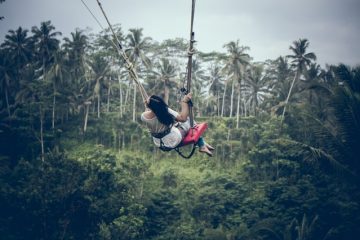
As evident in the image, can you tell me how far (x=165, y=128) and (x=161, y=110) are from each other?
404 millimetres

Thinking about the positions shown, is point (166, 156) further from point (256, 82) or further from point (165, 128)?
point (165, 128)

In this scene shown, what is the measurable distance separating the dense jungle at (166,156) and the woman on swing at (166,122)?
677cm

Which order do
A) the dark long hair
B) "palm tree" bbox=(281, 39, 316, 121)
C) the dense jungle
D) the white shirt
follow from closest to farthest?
the dark long hair
the white shirt
the dense jungle
"palm tree" bbox=(281, 39, 316, 121)

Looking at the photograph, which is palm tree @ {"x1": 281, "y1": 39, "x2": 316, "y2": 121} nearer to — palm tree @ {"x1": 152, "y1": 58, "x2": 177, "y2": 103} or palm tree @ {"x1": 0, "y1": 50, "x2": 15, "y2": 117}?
palm tree @ {"x1": 152, "y1": 58, "x2": 177, "y2": 103}

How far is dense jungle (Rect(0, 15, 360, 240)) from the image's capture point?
20756 millimetres

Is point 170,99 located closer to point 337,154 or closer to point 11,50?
point 11,50

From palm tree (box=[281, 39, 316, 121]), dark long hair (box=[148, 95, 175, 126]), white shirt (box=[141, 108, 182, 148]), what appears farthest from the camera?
palm tree (box=[281, 39, 316, 121])

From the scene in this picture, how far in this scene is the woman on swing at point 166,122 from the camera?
19.8 ft

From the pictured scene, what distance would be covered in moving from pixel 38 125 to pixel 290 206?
2720 cm

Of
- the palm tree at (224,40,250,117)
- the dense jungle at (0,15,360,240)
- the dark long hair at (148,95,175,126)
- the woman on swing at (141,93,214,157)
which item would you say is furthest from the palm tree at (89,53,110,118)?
the dark long hair at (148,95,175,126)

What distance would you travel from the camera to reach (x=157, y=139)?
21.9 feet

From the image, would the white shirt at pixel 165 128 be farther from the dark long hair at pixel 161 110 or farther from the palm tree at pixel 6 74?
the palm tree at pixel 6 74

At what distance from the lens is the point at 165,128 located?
6410 millimetres

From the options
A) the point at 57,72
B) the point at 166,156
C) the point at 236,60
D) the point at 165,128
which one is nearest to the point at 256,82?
the point at 236,60
